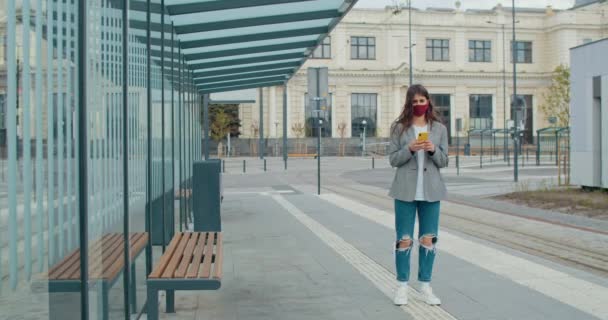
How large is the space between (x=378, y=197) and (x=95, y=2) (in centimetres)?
1516

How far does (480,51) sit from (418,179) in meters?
67.6

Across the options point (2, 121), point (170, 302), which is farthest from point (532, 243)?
point (2, 121)

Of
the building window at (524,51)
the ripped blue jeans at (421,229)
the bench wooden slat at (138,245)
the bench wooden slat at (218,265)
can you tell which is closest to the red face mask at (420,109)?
the ripped blue jeans at (421,229)

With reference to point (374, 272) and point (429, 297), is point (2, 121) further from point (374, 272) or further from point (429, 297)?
point (374, 272)

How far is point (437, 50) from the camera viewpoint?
69812 millimetres

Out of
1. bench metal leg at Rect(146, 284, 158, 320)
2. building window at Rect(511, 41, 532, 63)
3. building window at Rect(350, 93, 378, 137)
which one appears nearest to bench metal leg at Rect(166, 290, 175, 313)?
bench metal leg at Rect(146, 284, 158, 320)

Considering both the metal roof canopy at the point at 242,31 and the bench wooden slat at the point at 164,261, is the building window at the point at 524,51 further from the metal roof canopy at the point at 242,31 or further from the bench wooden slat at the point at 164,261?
the bench wooden slat at the point at 164,261

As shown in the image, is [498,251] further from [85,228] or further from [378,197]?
[378,197]

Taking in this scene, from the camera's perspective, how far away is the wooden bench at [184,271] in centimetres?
439

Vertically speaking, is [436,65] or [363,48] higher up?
[363,48]

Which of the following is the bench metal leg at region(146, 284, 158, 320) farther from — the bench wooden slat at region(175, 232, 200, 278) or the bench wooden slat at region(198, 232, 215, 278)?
the bench wooden slat at region(198, 232, 215, 278)

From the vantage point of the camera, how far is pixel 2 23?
2320mm

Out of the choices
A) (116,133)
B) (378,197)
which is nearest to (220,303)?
(116,133)

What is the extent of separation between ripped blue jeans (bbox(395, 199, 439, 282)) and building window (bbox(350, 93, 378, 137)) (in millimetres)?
63990
